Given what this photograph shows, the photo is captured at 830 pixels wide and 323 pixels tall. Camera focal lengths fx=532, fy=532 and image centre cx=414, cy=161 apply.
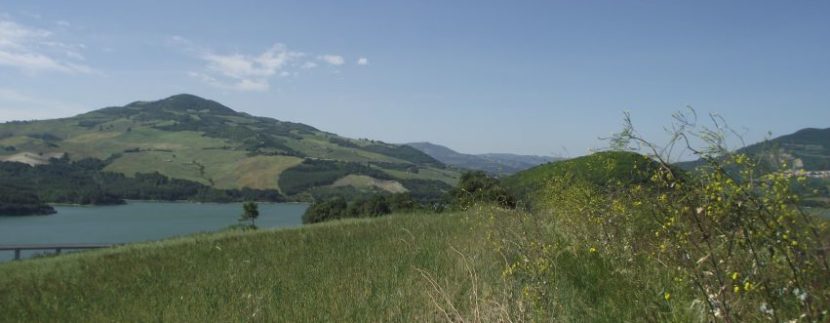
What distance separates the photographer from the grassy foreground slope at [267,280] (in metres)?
5.41

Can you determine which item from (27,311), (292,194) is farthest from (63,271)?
(292,194)

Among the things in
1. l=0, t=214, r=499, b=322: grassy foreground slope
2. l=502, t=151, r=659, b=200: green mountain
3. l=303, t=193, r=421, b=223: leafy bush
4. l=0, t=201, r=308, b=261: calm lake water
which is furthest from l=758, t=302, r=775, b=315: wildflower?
l=0, t=201, r=308, b=261: calm lake water

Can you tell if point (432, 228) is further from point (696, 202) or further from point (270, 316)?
point (696, 202)

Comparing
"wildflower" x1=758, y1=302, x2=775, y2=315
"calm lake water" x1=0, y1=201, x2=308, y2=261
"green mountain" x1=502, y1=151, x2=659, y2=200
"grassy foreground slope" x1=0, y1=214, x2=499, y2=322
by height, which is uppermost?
"green mountain" x1=502, y1=151, x2=659, y2=200

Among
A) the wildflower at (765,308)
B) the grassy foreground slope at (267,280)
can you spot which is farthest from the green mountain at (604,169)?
the grassy foreground slope at (267,280)

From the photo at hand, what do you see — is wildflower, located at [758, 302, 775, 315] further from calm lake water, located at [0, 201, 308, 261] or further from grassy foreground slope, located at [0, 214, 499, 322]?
calm lake water, located at [0, 201, 308, 261]

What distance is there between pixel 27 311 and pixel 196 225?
108024mm

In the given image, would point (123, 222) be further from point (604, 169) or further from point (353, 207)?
point (604, 169)

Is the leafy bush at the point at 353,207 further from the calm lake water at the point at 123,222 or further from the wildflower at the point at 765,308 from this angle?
the wildflower at the point at 765,308

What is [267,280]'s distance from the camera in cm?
755

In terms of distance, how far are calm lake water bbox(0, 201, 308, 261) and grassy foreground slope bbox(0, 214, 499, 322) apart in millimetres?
66167

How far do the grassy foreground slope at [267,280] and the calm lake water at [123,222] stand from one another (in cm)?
6617

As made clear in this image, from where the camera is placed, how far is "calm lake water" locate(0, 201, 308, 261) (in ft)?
289

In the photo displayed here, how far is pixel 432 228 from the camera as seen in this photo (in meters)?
12.1
